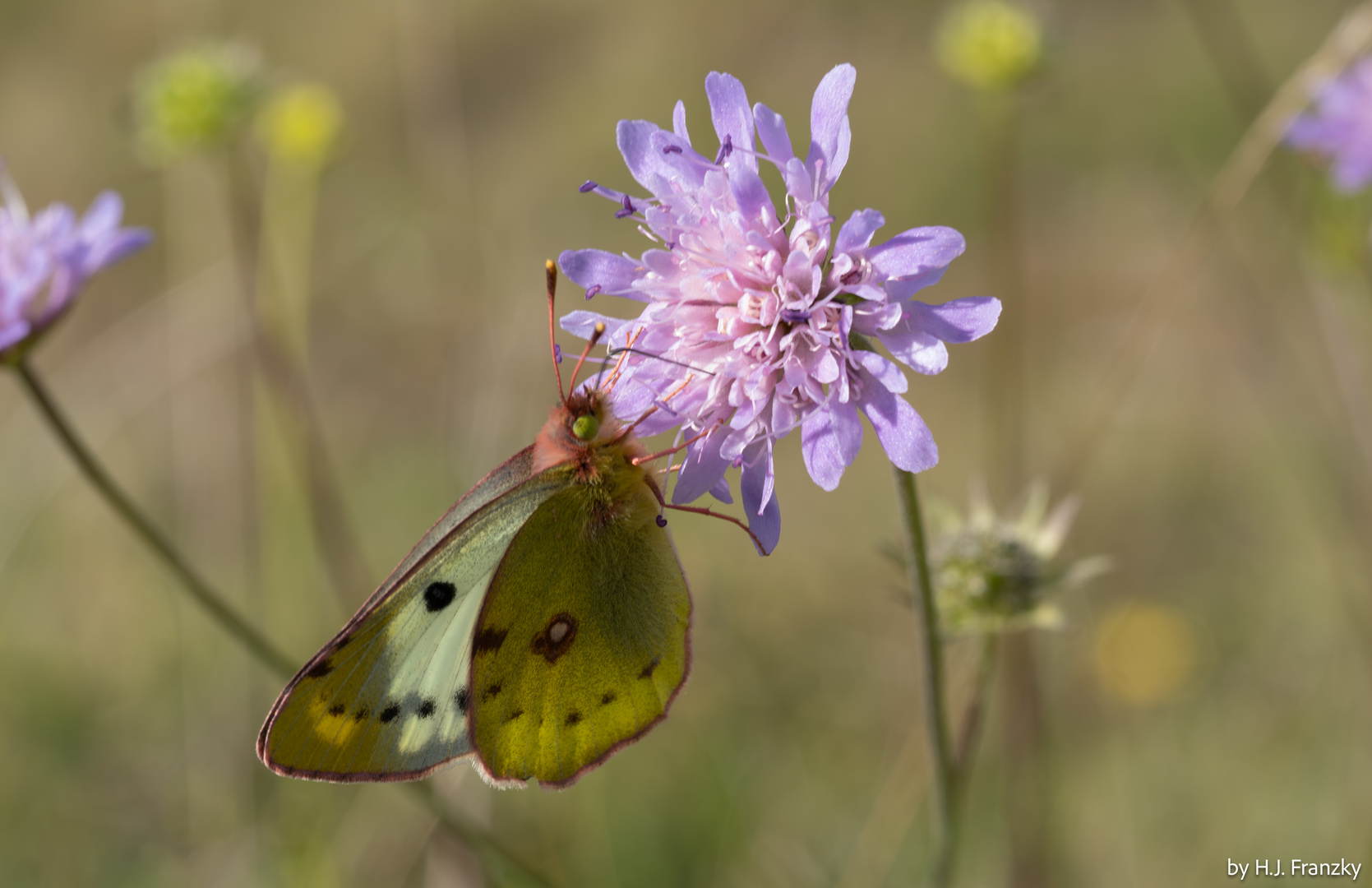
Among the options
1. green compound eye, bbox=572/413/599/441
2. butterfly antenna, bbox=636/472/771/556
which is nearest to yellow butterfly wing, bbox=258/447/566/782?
green compound eye, bbox=572/413/599/441

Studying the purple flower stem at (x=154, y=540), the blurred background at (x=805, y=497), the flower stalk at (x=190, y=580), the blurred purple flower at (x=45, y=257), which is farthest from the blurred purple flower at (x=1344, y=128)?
the blurred purple flower at (x=45, y=257)

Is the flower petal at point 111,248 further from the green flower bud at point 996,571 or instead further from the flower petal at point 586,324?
the green flower bud at point 996,571

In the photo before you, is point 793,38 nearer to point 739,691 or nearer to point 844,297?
point 739,691

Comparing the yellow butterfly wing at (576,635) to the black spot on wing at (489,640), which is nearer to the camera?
the yellow butterfly wing at (576,635)

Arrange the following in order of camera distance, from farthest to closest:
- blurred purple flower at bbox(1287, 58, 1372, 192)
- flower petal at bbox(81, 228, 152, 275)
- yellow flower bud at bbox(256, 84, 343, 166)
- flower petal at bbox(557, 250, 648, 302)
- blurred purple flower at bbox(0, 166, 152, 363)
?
1. yellow flower bud at bbox(256, 84, 343, 166)
2. blurred purple flower at bbox(1287, 58, 1372, 192)
3. flower petal at bbox(81, 228, 152, 275)
4. blurred purple flower at bbox(0, 166, 152, 363)
5. flower petal at bbox(557, 250, 648, 302)

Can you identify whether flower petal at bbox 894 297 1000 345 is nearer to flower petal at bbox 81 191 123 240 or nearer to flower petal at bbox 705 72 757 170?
flower petal at bbox 705 72 757 170
